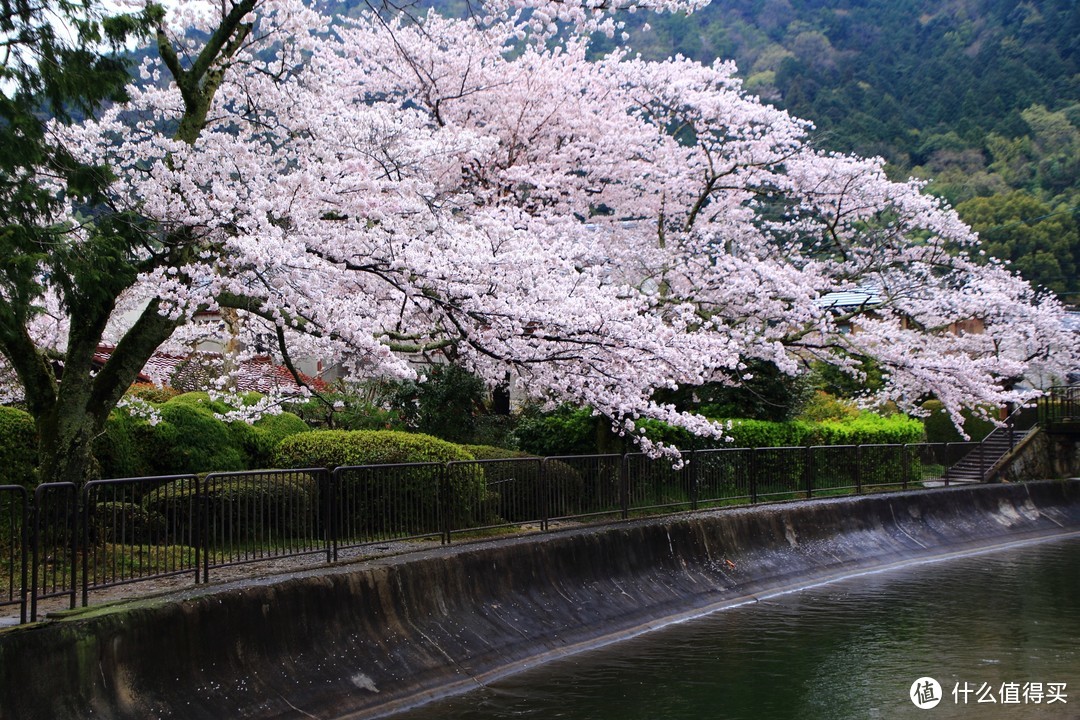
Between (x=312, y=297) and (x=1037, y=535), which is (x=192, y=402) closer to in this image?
(x=312, y=297)

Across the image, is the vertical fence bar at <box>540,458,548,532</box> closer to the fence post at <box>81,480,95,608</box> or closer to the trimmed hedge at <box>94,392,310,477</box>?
the trimmed hedge at <box>94,392,310,477</box>

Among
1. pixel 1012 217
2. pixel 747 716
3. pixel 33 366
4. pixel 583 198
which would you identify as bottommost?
pixel 747 716

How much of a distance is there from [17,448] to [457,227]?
646 centimetres

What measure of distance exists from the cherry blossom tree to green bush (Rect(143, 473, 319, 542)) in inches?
68.2

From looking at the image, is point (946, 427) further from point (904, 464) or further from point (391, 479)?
point (391, 479)

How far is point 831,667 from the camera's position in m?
10.9

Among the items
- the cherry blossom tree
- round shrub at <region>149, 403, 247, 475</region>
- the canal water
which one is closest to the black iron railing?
the cherry blossom tree

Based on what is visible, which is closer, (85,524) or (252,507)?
(85,524)

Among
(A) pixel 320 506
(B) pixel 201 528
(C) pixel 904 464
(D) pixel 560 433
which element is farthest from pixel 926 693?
(C) pixel 904 464

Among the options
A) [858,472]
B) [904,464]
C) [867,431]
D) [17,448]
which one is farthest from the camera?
[867,431]

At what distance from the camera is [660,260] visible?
69.9ft

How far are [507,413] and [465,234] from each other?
10.8 metres

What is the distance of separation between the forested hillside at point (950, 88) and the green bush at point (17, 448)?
43320 mm

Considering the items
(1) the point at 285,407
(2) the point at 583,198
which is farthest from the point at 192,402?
(2) the point at 583,198
